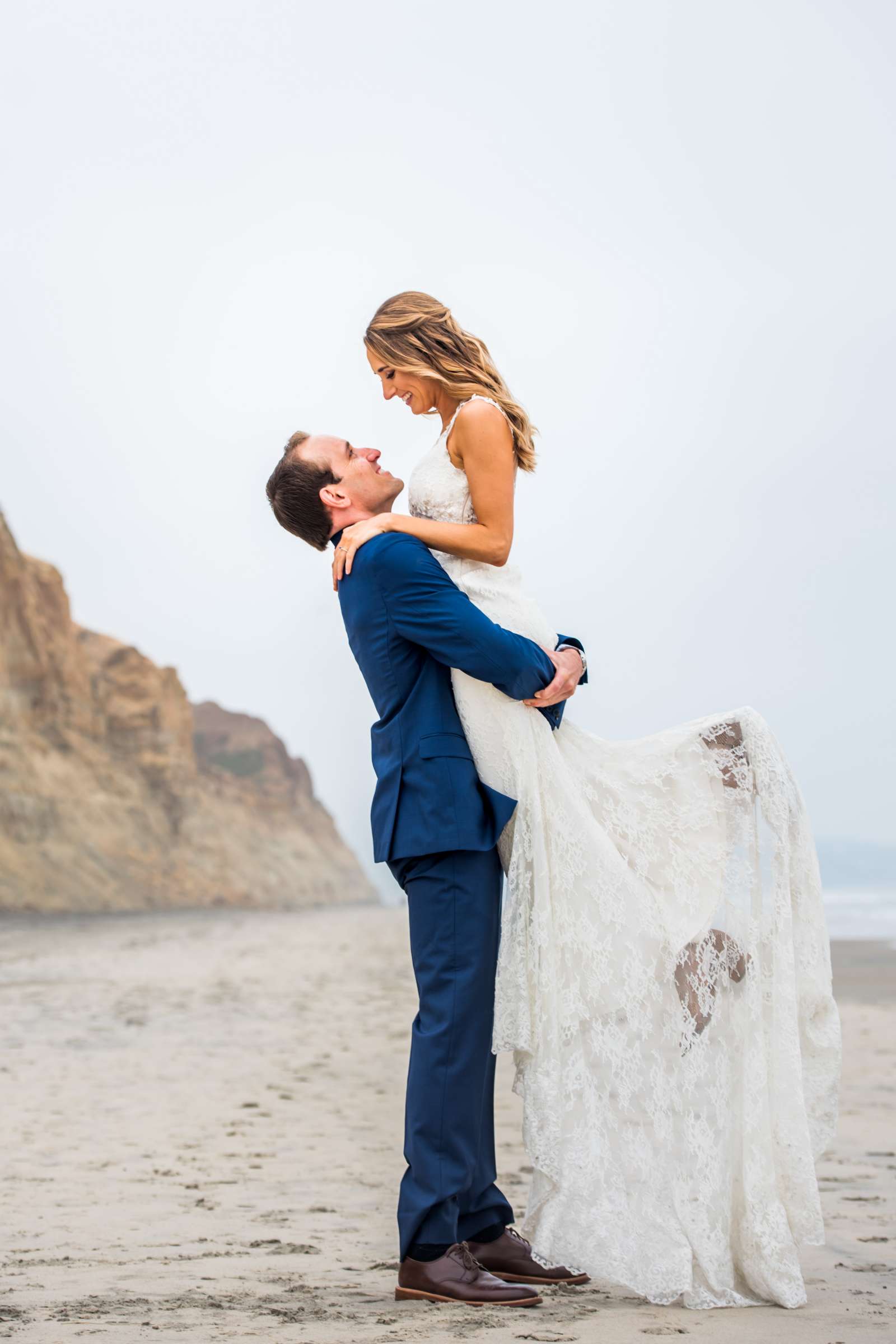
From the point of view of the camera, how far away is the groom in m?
2.83

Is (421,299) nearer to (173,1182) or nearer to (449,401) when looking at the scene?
(449,401)

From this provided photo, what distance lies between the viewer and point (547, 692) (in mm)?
2957

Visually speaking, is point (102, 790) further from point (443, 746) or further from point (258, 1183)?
point (443, 746)

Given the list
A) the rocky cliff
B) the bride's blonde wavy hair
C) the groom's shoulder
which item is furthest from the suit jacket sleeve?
the rocky cliff

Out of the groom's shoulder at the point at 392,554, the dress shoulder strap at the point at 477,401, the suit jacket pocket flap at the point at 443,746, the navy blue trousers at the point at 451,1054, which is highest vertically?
the dress shoulder strap at the point at 477,401

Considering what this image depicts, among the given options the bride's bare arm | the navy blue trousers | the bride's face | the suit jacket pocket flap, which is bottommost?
the navy blue trousers

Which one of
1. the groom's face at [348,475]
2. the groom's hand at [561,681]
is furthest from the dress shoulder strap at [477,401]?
the groom's hand at [561,681]

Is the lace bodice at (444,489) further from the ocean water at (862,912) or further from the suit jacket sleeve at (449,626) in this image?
the ocean water at (862,912)

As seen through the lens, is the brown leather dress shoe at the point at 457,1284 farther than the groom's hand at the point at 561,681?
No

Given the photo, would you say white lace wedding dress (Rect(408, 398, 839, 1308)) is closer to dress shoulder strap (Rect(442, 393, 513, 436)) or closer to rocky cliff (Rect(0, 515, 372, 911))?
dress shoulder strap (Rect(442, 393, 513, 436))

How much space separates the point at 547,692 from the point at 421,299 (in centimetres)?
105

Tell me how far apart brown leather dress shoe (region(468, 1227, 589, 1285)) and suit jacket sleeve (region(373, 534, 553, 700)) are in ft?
4.34

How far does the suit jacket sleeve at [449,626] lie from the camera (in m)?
2.83

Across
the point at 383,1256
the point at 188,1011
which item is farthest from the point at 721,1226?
the point at 188,1011
